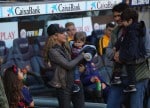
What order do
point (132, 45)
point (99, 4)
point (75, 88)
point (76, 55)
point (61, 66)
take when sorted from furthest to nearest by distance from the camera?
point (99, 4) < point (76, 55) < point (75, 88) < point (61, 66) < point (132, 45)

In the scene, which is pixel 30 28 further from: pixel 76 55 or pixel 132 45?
pixel 132 45

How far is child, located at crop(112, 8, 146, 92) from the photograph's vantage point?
A: 232 inches

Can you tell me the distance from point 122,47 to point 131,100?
0.62m

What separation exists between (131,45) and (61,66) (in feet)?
3.23

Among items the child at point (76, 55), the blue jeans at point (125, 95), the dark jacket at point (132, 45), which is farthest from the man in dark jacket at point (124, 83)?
the child at point (76, 55)

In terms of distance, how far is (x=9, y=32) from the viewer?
28.6 ft

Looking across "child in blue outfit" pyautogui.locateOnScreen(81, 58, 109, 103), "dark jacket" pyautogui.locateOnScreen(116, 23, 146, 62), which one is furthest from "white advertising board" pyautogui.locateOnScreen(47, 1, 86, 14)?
"dark jacket" pyautogui.locateOnScreen(116, 23, 146, 62)

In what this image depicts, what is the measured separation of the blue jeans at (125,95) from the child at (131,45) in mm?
91

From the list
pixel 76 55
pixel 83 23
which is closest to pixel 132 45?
pixel 76 55

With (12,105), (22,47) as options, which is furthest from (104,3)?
(12,105)

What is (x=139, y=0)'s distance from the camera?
11516mm

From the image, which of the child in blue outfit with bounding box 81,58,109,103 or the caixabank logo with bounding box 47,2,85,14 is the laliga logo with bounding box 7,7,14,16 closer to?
the caixabank logo with bounding box 47,2,85,14

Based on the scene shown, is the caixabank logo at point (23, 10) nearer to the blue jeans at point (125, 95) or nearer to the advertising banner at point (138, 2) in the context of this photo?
the advertising banner at point (138, 2)

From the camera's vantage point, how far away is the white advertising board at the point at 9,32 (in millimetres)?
8617
